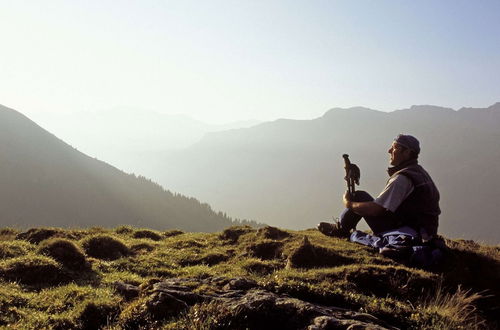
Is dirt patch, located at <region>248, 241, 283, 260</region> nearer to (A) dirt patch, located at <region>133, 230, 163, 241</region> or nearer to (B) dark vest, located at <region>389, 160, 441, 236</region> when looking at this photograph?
(B) dark vest, located at <region>389, 160, 441, 236</region>

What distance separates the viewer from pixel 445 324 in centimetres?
622

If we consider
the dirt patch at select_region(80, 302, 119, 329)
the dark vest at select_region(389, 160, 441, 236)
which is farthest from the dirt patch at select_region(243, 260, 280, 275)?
the dirt patch at select_region(80, 302, 119, 329)

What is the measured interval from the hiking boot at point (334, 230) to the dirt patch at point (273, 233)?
133cm

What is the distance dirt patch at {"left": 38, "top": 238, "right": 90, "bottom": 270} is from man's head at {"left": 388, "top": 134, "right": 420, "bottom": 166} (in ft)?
29.4

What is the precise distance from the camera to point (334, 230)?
14.4 metres

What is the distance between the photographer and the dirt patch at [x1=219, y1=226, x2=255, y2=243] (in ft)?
52.6

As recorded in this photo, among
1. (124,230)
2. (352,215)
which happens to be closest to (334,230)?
(352,215)

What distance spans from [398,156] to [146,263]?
7.83 metres

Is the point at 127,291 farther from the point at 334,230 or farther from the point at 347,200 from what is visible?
the point at 334,230

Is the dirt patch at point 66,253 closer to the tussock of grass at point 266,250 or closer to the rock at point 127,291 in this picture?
the rock at point 127,291

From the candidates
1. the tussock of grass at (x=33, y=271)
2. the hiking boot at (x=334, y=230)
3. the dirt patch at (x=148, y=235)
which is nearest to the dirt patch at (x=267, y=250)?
the hiking boot at (x=334, y=230)

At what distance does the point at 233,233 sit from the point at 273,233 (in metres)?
2.11

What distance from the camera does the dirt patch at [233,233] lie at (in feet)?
52.6

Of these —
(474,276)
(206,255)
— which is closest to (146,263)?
(206,255)
